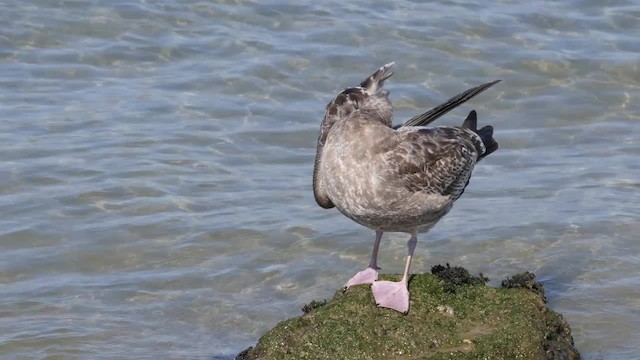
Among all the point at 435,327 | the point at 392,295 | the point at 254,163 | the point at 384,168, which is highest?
the point at 384,168

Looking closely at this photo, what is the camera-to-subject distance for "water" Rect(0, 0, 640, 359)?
905 cm

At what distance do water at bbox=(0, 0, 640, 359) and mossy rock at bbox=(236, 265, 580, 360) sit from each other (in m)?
1.40

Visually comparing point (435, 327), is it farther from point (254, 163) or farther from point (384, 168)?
point (254, 163)

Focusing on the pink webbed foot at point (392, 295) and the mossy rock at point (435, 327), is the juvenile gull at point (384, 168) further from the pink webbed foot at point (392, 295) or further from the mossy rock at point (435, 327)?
the mossy rock at point (435, 327)

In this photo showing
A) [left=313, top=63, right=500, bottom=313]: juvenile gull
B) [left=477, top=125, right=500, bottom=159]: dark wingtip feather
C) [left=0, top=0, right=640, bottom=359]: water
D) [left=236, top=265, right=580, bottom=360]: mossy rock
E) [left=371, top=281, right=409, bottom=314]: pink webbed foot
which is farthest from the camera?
[left=0, top=0, right=640, bottom=359]: water

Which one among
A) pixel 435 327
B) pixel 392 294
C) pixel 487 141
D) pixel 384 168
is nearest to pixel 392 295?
pixel 392 294

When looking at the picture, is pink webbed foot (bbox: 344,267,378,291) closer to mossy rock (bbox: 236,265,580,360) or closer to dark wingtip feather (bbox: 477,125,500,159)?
mossy rock (bbox: 236,265,580,360)

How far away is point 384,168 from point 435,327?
1.19 m

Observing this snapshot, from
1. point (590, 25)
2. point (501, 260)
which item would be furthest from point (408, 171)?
point (590, 25)

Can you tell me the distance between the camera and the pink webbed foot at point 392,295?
6.66 metres

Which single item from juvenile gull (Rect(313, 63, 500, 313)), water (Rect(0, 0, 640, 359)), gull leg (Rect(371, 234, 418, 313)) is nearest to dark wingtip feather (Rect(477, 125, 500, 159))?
juvenile gull (Rect(313, 63, 500, 313))

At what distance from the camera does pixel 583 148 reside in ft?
40.6

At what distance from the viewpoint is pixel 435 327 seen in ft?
21.5

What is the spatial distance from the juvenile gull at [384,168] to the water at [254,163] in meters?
1.63
